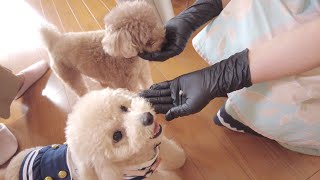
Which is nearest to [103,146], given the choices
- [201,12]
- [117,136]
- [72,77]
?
[117,136]

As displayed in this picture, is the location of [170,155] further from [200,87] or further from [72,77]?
[72,77]

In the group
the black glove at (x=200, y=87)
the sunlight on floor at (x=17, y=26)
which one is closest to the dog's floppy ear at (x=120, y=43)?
the black glove at (x=200, y=87)

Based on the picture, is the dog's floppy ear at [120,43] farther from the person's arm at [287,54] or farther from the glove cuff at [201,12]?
the person's arm at [287,54]

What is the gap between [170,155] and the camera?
972mm

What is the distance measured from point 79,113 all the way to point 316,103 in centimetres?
64

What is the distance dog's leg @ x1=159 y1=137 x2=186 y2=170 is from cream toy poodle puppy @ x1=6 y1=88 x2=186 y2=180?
0.11m

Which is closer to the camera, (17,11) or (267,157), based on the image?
(267,157)

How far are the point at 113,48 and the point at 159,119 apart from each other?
0.37 m

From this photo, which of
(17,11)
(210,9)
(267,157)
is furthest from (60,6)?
(267,157)

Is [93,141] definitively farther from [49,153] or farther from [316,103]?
[316,103]

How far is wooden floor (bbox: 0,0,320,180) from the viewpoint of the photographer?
0.97m

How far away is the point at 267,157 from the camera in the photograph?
987 mm

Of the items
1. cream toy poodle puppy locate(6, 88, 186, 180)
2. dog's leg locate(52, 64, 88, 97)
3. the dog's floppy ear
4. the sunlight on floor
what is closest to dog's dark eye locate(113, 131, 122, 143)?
cream toy poodle puppy locate(6, 88, 186, 180)

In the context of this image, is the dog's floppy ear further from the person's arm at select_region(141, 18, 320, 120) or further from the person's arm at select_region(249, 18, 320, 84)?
the person's arm at select_region(249, 18, 320, 84)
